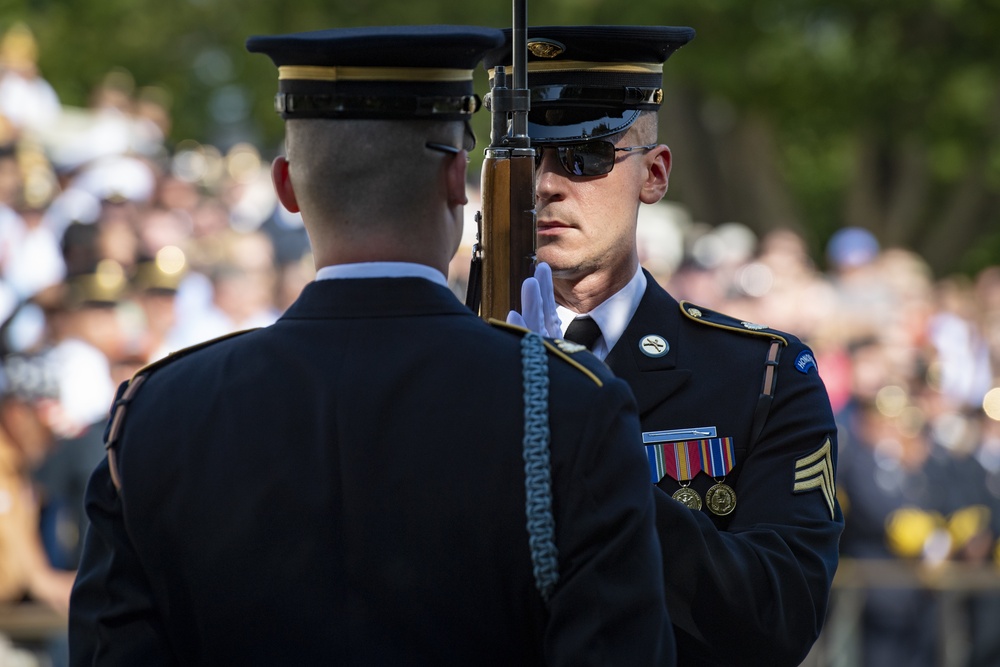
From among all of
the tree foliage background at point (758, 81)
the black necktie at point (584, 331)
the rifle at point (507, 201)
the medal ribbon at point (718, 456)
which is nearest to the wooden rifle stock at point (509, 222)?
the rifle at point (507, 201)

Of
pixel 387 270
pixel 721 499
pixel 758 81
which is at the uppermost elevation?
pixel 758 81

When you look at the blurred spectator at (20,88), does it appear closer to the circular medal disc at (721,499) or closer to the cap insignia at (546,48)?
the cap insignia at (546,48)

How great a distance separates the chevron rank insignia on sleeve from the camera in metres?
3.00

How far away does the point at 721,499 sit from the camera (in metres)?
3.06

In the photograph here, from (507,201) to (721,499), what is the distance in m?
0.71

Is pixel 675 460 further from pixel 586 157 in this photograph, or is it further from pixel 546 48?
pixel 546 48

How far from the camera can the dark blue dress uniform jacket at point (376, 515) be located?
222cm

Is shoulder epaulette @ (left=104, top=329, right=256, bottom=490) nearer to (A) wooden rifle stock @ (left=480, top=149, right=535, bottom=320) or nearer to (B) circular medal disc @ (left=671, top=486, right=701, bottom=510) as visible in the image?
(A) wooden rifle stock @ (left=480, top=149, right=535, bottom=320)

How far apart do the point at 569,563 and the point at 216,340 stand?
0.66 m

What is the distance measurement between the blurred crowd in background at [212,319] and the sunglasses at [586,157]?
149 inches

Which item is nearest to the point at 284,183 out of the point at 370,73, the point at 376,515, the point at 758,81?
the point at 370,73

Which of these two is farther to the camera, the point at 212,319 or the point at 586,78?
the point at 212,319

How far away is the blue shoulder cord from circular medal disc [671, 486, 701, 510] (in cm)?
87

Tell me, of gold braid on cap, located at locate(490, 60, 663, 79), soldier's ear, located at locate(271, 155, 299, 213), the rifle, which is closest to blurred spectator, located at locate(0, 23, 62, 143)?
gold braid on cap, located at locate(490, 60, 663, 79)
